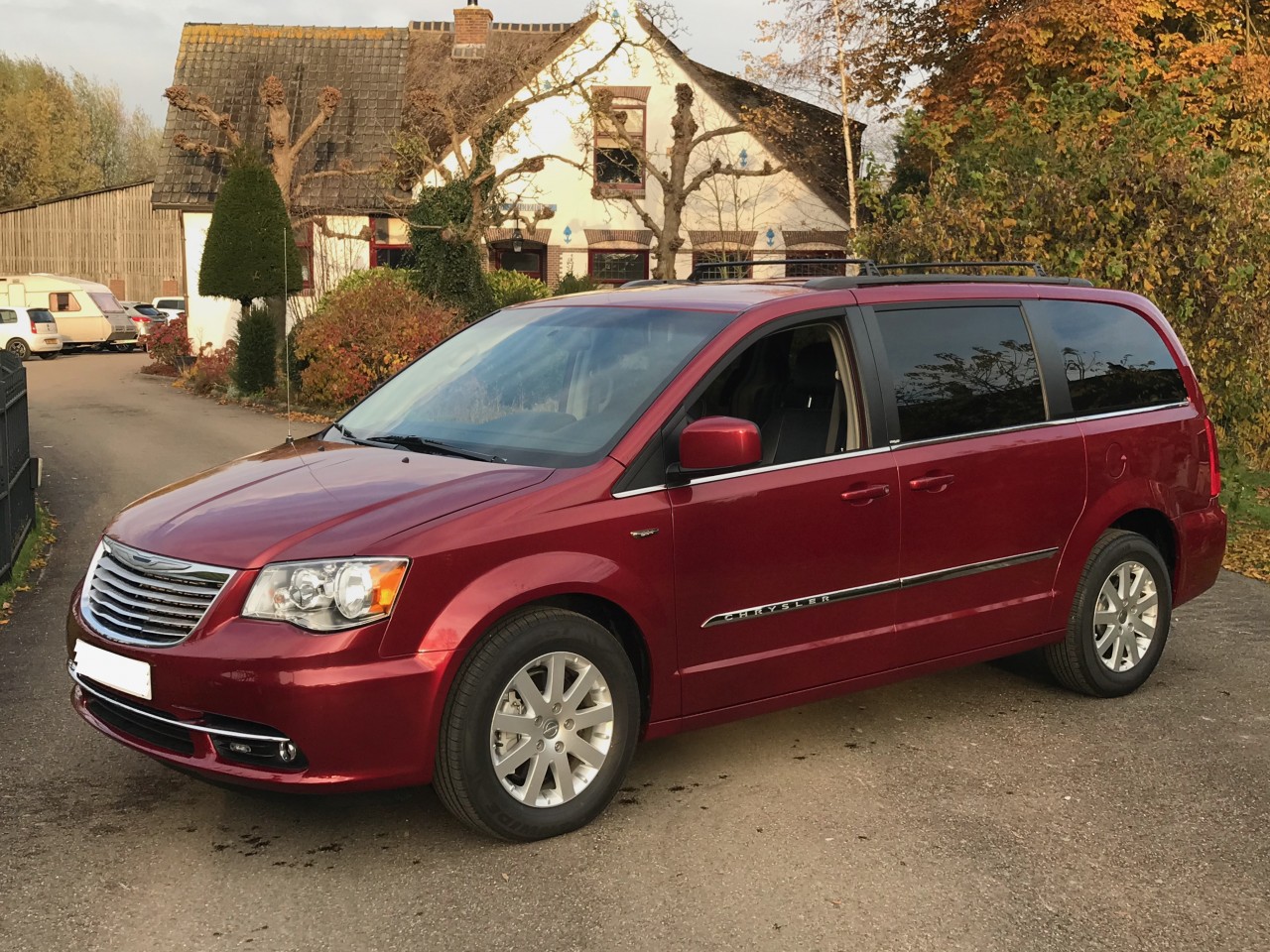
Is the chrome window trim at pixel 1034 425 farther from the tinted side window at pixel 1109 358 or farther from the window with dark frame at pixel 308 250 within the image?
the window with dark frame at pixel 308 250

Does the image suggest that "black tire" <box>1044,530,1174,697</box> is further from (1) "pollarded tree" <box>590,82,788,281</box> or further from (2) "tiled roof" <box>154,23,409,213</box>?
(2) "tiled roof" <box>154,23,409,213</box>

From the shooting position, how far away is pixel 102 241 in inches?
2216

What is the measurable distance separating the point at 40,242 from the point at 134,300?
393cm

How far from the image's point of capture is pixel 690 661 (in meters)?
5.07

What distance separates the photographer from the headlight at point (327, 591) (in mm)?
4383

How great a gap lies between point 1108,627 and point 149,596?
4.14 metres

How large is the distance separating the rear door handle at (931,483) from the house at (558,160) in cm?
2963

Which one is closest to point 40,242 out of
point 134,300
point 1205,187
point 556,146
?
point 134,300

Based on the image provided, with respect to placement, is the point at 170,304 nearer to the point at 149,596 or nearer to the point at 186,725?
the point at 149,596

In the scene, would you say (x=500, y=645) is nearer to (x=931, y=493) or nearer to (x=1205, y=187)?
(x=931, y=493)

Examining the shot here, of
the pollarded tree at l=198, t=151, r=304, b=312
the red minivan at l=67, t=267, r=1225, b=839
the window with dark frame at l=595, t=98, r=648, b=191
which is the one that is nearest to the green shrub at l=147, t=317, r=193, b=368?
the pollarded tree at l=198, t=151, r=304, b=312

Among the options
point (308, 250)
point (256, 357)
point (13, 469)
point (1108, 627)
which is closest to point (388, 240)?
point (308, 250)

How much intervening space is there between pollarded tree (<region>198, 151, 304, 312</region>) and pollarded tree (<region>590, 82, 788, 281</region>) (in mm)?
6791

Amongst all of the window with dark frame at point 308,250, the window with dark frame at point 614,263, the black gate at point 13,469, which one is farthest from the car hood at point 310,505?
the window with dark frame at point 614,263
